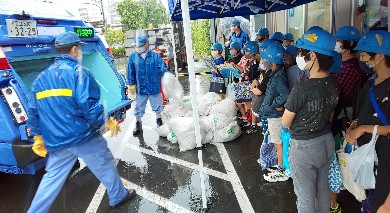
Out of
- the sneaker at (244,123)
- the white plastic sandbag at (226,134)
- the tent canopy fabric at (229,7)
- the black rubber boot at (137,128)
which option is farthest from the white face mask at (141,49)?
the sneaker at (244,123)

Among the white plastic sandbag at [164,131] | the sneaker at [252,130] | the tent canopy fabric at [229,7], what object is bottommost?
the sneaker at [252,130]

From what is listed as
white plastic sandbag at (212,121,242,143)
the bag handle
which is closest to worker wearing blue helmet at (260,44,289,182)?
the bag handle

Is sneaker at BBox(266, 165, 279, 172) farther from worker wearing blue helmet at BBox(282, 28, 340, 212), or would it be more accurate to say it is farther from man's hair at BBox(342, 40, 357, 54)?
man's hair at BBox(342, 40, 357, 54)

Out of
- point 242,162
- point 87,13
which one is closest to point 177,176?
point 242,162

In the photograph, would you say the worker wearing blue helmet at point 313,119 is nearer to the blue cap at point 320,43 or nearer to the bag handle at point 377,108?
the blue cap at point 320,43

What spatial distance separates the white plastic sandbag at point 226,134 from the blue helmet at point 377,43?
3108mm

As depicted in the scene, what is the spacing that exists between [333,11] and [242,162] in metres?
3.35

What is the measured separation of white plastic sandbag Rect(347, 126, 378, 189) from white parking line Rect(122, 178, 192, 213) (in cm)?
186

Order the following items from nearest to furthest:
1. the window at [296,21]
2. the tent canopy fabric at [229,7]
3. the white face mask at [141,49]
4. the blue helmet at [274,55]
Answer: the blue helmet at [274,55] < the tent canopy fabric at [229,7] < the white face mask at [141,49] < the window at [296,21]

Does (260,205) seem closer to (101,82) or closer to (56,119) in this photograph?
(56,119)

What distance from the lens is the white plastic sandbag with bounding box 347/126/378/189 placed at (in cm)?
223

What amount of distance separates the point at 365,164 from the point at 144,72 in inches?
174

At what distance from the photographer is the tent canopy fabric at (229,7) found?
16.3 ft

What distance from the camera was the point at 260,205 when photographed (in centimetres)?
333
